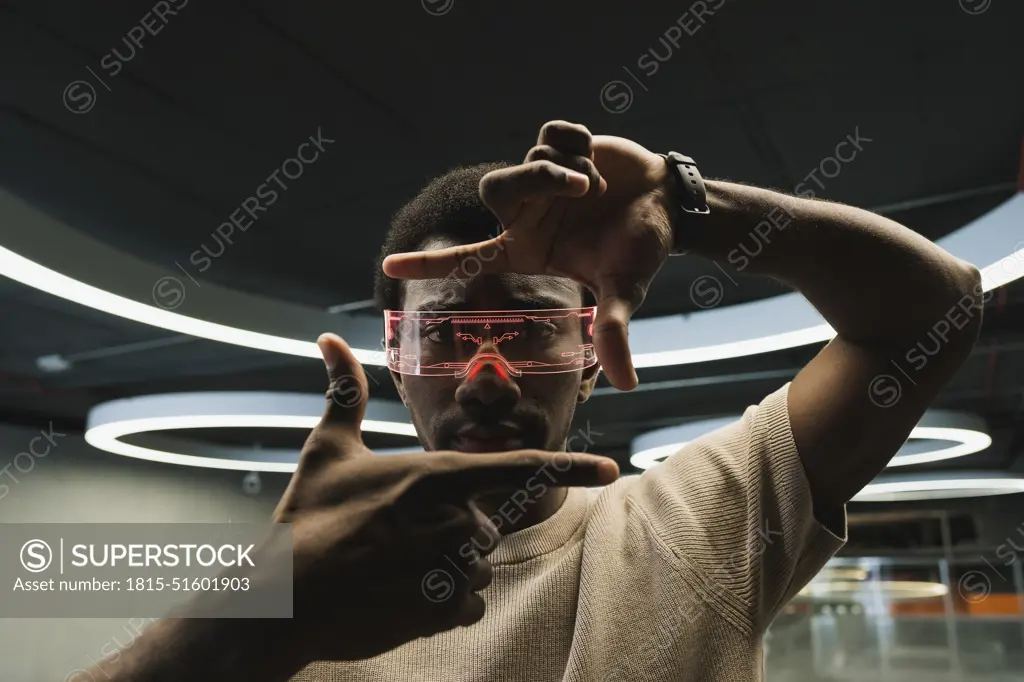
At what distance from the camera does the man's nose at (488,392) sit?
1.03m

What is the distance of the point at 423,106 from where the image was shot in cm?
267

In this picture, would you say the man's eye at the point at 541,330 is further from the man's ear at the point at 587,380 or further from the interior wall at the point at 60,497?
the interior wall at the point at 60,497

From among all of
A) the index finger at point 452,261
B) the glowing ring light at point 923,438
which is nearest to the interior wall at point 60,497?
the index finger at point 452,261

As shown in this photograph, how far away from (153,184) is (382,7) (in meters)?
1.65

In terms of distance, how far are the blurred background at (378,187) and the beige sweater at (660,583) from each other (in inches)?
10.2

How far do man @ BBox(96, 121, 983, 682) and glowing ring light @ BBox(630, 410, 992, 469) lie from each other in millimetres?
2403

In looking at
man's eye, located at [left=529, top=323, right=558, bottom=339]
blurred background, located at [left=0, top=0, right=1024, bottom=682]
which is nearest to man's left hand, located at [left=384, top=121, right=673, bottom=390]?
man's eye, located at [left=529, top=323, right=558, bottom=339]

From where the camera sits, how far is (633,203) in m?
0.97

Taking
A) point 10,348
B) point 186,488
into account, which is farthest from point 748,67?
point 186,488

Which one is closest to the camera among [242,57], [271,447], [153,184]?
[242,57]

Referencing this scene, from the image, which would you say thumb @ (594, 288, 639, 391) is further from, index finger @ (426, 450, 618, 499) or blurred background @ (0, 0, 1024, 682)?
blurred background @ (0, 0, 1024, 682)

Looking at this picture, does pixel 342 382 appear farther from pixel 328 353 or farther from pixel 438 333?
pixel 438 333

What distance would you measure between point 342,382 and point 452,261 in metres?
0.26

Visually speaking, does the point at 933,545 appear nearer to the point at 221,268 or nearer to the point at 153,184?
the point at 221,268
